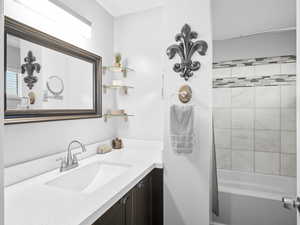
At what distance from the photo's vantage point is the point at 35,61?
122 cm

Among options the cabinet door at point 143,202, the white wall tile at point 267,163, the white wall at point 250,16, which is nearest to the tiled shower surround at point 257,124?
the white wall tile at point 267,163

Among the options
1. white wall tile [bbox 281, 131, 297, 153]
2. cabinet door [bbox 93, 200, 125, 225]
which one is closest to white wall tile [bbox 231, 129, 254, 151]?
white wall tile [bbox 281, 131, 297, 153]

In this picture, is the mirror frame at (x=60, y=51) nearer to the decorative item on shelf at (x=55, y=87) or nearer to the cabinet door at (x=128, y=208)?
the decorative item on shelf at (x=55, y=87)

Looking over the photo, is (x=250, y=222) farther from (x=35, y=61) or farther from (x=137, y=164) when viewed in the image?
(x=35, y=61)

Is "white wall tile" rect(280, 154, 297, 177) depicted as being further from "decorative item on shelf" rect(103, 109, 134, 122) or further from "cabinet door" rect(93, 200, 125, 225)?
"cabinet door" rect(93, 200, 125, 225)

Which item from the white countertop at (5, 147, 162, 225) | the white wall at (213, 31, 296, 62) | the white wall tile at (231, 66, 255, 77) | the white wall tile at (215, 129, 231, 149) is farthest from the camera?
the white wall tile at (215, 129, 231, 149)

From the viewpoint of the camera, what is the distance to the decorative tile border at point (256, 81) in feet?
7.18

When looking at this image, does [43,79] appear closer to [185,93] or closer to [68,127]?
[68,127]

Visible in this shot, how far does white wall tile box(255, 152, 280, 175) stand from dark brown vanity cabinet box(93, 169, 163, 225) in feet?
5.01

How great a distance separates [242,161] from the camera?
93.4 inches

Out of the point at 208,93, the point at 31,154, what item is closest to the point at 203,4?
the point at 208,93

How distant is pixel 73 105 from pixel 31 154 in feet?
1.65

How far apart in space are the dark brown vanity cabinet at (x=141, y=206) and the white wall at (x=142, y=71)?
0.58 metres

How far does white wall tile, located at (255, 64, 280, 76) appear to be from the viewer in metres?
2.22
